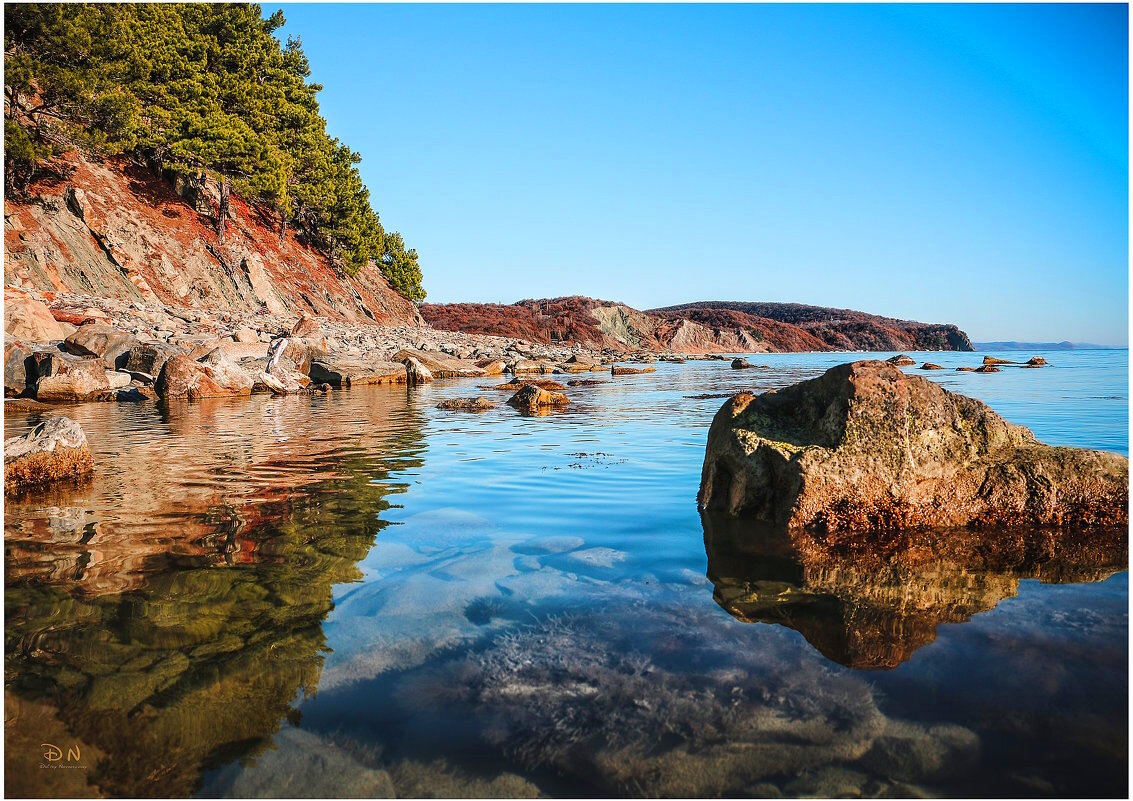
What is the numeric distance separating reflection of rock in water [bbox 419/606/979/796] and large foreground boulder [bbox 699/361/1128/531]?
7.39 feet

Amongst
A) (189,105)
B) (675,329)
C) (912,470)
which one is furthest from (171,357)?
(675,329)

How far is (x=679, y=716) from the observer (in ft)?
8.46

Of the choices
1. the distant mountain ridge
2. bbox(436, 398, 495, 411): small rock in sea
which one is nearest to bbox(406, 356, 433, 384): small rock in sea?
bbox(436, 398, 495, 411): small rock in sea

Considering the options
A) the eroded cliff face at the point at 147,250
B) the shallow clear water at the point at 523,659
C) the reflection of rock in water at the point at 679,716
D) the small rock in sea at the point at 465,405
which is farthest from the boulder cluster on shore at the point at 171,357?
the reflection of rock in water at the point at 679,716

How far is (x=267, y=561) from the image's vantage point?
437 centimetres

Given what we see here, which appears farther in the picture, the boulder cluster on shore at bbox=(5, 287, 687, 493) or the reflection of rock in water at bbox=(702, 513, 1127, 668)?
the boulder cluster on shore at bbox=(5, 287, 687, 493)

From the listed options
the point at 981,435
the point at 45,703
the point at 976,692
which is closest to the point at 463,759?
the point at 45,703

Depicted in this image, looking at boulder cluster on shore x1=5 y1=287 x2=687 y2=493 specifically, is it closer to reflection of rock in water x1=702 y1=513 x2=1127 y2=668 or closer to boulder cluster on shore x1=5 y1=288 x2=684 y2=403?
boulder cluster on shore x1=5 y1=288 x2=684 y2=403

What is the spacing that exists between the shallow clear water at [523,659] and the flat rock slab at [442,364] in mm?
20241

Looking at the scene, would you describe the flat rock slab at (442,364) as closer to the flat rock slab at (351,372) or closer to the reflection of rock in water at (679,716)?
the flat rock slab at (351,372)

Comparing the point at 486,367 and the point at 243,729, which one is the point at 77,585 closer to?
the point at 243,729

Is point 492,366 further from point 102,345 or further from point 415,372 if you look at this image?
point 102,345

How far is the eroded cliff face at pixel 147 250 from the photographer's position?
25.6 meters

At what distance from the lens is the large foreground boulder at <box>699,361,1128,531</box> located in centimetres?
503
